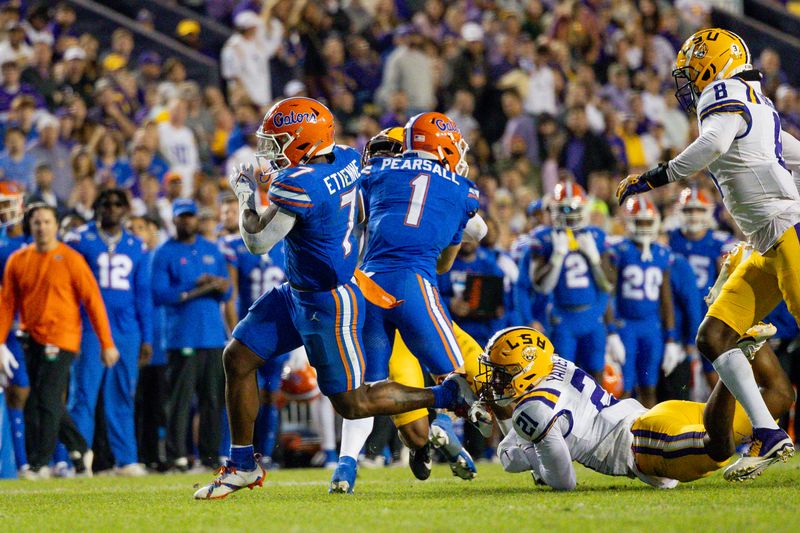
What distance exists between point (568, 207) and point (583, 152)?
4474 mm

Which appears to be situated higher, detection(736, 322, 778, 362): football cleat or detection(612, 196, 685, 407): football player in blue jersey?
detection(612, 196, 685, 407): football player in blue jersey

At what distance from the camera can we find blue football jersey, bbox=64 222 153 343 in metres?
10.6

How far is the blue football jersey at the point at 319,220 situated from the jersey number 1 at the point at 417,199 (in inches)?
19.2

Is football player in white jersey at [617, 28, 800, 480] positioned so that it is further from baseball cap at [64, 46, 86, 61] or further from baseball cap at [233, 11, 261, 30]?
baseball cap at [233, 11, 261, 30]

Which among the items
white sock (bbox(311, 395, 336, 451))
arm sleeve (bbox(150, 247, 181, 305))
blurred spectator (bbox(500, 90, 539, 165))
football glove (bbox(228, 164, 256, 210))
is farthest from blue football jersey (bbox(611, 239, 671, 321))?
football glove (bbox(228, 164, 256, 210))

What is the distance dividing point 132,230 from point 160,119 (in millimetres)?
3006

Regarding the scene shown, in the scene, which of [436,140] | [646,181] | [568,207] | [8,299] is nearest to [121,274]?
[8,299]

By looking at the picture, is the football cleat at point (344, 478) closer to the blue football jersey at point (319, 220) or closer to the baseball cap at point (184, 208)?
the blue football jersey at point (319, 220)

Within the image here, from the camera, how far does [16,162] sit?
41.3ft

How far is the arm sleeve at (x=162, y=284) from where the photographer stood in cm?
1070

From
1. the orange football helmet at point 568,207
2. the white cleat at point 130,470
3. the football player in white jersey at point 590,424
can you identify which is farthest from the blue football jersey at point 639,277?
the football player in white jersey at point 590,424

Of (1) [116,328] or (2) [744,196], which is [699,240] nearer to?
(1) [116,328]

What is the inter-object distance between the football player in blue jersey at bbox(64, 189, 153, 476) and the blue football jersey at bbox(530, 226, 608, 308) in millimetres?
3438

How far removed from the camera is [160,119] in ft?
46.9
